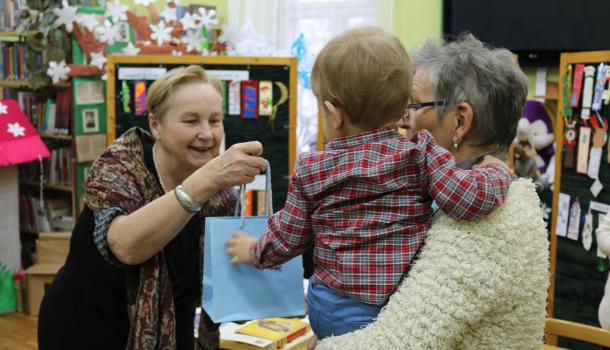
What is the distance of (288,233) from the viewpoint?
53.5 inches

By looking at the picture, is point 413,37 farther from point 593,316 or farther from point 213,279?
→ point 213,279

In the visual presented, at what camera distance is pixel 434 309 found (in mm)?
1212

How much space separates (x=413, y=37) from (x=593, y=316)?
9.56 feet

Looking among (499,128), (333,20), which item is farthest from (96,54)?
(499,128)

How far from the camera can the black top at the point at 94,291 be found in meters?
1.81

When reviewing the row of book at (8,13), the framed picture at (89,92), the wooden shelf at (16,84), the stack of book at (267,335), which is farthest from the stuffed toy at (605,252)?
the row of book at (8,13)

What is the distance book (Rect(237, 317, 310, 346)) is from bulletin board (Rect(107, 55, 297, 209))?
4.79 feet

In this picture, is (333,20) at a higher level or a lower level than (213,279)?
higher

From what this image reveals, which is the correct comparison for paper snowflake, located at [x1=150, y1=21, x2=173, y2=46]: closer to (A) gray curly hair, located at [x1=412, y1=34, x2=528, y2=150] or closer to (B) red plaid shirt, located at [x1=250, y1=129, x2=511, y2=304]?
A: (A) gray curly hair, located at [x1=412, y1=34, x2=528, y2=150]

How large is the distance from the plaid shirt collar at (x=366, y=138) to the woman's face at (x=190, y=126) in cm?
64

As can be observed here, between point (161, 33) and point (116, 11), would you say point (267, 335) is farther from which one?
point (116, 11)

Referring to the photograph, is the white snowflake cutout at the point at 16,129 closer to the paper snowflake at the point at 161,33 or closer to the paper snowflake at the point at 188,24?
the paper snowflake at the point at 161,33

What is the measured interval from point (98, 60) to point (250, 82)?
1.96 meters

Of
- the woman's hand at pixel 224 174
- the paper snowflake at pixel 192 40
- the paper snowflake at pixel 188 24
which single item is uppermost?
the paper snowflake at pixel 188 24
